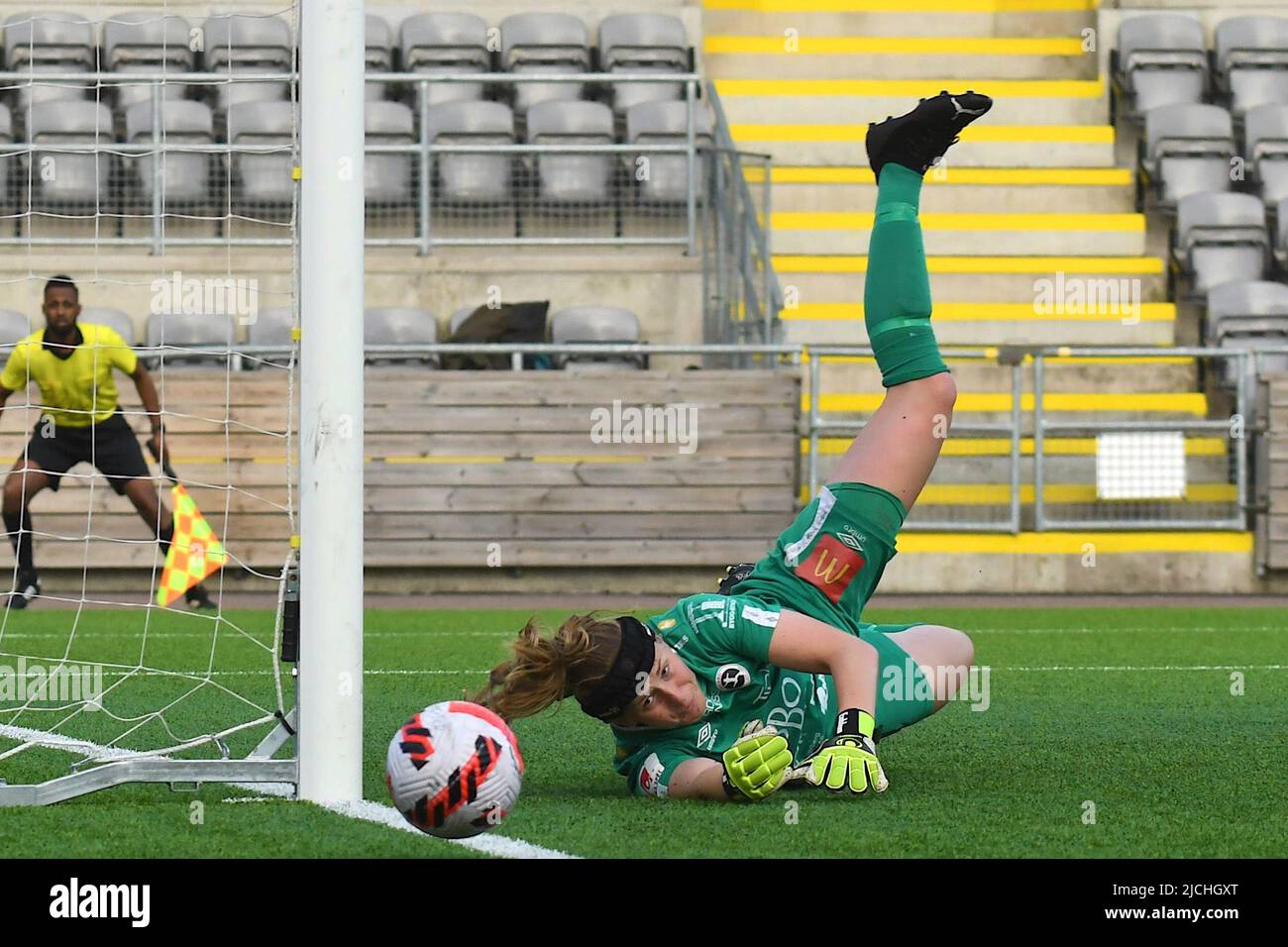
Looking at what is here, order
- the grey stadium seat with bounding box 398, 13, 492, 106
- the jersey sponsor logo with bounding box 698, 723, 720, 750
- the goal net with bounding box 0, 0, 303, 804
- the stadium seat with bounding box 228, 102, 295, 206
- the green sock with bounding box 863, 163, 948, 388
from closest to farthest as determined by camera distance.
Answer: the jersey sponsor logo with bounding box 698, 723, 720, 750 → the green sock with bounding box 863, 163, 948, 388 → the goal net with bounding box 0, 0, 303, 804 → the stadium seat with bounding box 228, 102, 295, 206 → the grey stadium seat with bounding box 398, 13, 492, 106

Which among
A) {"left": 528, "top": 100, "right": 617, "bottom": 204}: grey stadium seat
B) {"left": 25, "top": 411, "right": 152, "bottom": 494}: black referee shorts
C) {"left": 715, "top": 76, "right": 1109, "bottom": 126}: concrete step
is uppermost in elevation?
{"left": 715, "top": 76, "right": 1109, "bottom": 126}: concrete step

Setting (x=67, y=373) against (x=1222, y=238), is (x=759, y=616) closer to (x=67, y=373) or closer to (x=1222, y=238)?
(x=67, y=373)

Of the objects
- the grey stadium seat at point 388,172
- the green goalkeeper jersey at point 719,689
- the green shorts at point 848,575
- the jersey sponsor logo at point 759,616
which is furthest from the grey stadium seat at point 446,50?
the jersey sponsor logo at point 759,616

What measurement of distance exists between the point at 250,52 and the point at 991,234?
594cm

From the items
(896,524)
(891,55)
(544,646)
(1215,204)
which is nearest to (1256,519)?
(1215,204)

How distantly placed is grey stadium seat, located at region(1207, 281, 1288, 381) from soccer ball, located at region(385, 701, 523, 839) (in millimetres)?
10946

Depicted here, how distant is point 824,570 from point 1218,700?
2522 millimetres

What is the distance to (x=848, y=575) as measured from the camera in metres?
4.97

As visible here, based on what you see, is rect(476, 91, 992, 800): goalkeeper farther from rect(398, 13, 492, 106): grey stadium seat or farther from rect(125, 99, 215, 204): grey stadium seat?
rect(398, 13, 492, 106): grey stadium seat

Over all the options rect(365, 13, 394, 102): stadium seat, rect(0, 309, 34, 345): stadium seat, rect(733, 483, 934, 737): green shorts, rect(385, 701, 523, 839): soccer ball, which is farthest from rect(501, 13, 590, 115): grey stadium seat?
rect(385, 701, 523, 839): soccer ball

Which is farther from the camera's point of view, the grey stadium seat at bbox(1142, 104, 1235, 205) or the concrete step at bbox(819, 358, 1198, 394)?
the grey stadium seat at bbox(1142, 104, 1235, 205)

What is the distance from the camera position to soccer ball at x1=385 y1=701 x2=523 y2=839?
12.4 feet

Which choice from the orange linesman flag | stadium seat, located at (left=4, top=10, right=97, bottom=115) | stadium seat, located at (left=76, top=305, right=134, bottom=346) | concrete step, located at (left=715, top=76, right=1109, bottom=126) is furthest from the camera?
concrete step, located at (left=715, top=76, right=1109, bottom=126)

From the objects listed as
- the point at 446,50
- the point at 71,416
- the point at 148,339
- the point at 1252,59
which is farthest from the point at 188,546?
the point at 1252,59
